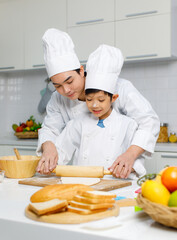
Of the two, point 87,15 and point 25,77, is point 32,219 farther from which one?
point 25,77

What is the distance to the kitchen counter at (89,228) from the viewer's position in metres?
0.77

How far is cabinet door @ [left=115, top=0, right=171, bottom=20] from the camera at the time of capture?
9.50 feet

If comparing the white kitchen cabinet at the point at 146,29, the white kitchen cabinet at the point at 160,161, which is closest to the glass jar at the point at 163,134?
the white kitchen cabinet at the point at 160,161

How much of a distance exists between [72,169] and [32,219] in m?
0.59

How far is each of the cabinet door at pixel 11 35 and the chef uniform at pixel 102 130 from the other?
2.05m

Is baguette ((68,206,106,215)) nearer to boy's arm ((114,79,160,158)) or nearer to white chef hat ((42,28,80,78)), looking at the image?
boy's arm ((114,79,160,158))

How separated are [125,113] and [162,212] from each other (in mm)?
1124

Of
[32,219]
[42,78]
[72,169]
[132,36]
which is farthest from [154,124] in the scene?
[42,78]

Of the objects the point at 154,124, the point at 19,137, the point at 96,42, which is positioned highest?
the point at 96,42

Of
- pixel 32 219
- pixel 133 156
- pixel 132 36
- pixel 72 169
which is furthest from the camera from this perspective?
pixel 132 36

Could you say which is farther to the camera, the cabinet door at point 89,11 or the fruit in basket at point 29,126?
the fruit in basket at point 29,126

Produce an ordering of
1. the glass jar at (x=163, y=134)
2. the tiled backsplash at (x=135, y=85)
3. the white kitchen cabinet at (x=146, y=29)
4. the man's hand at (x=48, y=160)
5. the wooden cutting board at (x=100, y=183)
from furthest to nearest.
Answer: the tiled backsplash at (x=135, y=85) → the glass jar at (x=163, y=134) → the white kitchen cabinet at (x=146, y=29) → the man's hand at (x=48, y=160) → the wooden cutting board at (x=100, y=183)

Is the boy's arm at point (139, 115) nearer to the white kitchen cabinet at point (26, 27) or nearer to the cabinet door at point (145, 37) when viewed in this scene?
the cabinet door at point (145, 37)

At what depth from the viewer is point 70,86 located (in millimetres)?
1717
